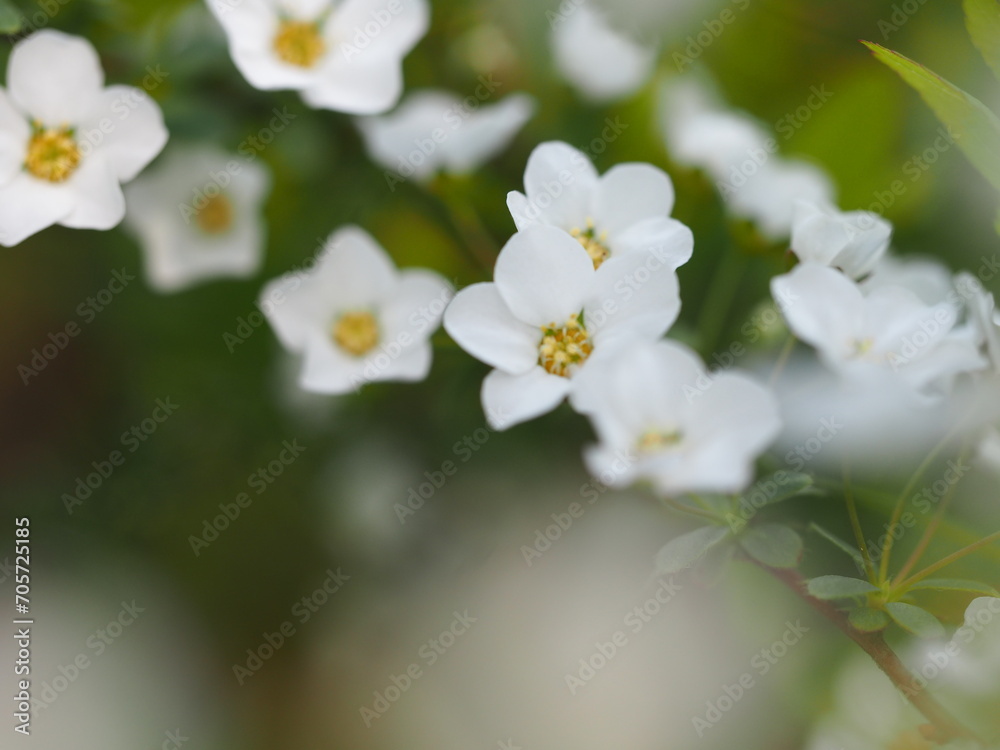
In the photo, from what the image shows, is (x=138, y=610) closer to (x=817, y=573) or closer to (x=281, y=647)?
(x=281, y=647)

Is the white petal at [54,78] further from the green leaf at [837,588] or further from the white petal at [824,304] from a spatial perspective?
the green leaf at [837,588]

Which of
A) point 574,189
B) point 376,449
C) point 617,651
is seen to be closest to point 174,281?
point 376,449

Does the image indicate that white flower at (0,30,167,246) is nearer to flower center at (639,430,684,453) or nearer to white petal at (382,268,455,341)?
white petal at (382,268,455,341)

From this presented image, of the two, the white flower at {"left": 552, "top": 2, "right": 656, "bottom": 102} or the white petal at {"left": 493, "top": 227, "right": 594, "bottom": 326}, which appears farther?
the white flower at {"left": 552, "top": 2, "right": 656, "bottom": 102}

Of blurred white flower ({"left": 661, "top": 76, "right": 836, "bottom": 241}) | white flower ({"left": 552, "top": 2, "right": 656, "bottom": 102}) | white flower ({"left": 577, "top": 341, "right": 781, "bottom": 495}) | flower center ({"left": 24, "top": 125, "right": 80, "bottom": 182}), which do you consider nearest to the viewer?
white flower ({"left": 577, "top": 341, "right": 781, "bottom": 495})

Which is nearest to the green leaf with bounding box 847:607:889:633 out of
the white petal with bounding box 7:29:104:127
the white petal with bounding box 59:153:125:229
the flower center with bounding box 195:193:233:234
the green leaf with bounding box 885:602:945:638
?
the green leaf with bounding box 885:602:945:638

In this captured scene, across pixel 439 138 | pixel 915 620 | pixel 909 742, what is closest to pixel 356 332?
pixel 439 138

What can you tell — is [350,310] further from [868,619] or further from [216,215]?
[868,619]
